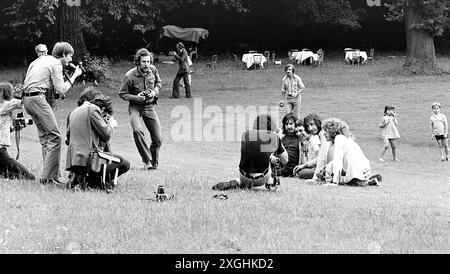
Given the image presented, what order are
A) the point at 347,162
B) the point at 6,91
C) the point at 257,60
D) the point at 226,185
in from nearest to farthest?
the point at 226,185 < the point at 6,91 < the point at 347,162 < the point at 257,60

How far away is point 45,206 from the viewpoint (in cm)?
865

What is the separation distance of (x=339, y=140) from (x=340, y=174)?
608mm

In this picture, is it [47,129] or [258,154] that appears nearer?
[47,129]

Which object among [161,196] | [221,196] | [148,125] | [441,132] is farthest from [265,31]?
[161,196]

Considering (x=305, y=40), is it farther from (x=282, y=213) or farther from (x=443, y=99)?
(x=282, y=213)

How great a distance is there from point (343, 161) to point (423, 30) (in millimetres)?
27525

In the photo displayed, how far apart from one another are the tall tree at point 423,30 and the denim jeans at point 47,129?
1147 inches

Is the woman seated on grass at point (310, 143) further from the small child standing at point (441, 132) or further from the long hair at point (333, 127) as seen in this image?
the small child standing at point (441, 132)

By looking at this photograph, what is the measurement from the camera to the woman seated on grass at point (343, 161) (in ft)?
39.3

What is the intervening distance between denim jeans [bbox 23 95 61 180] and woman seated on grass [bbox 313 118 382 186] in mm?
4488

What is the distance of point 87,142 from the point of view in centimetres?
991

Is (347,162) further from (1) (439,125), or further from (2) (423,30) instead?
(2) (423,30)
